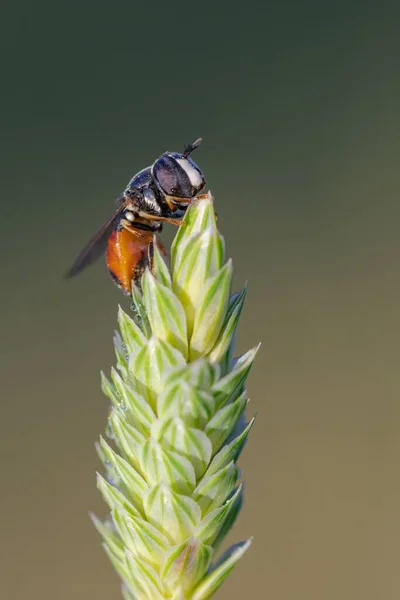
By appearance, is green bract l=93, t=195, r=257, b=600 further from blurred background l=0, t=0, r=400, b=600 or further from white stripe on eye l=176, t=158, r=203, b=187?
blurred background l=0, t=0, r=400, b=600

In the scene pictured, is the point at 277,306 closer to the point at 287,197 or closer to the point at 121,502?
the point at 287,197

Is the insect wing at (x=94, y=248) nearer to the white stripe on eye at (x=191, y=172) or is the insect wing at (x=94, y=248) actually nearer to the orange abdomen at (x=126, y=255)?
the orange abdomen at (x=126, y=255)

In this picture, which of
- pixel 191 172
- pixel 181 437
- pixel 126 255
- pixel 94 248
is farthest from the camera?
pixel 94 248

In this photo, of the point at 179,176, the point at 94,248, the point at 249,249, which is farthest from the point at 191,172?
the point at 249,249

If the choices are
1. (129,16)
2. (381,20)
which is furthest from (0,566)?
(381,20)

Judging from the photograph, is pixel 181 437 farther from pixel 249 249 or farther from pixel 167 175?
pixel 249 249

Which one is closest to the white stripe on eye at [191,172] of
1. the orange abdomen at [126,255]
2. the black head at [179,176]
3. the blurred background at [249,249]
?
the black head at [179,176]
